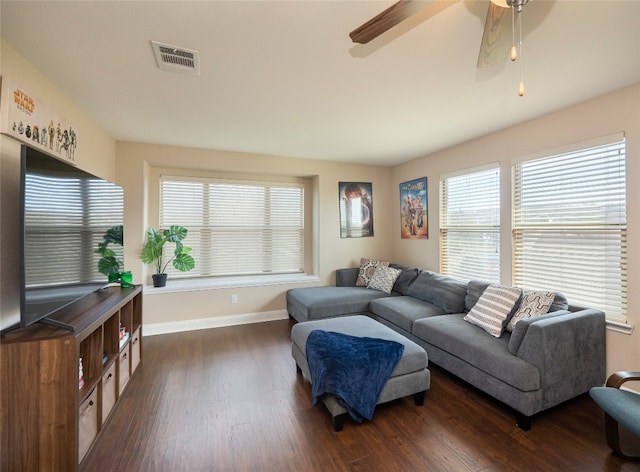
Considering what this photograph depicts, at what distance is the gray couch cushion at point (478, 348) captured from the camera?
6.14ft

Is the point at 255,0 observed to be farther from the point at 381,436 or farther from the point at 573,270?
the point at 573,270

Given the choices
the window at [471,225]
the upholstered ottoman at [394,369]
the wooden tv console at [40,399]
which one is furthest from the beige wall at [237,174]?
the wooden tv console at [40,399]

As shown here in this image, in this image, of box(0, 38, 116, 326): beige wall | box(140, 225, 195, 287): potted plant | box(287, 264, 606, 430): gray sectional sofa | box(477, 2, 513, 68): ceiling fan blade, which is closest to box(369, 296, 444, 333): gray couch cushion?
box(287, 264, 606, 430): gray sectional sofa

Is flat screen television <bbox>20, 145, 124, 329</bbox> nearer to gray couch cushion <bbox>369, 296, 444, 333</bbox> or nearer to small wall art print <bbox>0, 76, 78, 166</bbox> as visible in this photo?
small wall art print <bbox>0, 76, 78, 166</bbox>

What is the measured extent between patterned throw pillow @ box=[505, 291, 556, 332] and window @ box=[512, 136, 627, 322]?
0.42m

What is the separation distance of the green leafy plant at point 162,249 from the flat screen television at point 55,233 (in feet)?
4.44

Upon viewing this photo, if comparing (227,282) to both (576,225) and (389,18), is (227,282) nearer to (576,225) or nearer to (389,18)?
(389,18)

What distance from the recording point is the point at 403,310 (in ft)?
10.4

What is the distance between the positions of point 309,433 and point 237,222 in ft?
10.3

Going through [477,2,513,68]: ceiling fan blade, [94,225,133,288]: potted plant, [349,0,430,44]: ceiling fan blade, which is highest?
[477,2,513,68]: ceiling fan blade

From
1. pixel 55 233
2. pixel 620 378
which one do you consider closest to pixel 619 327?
pixel 620 378

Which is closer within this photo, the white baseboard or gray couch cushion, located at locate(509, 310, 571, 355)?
gray couch cushion, located at locate(509, 310, 571, 355)

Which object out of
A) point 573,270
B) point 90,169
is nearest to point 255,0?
point 90,169

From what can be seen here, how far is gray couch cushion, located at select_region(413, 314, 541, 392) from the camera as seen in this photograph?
1.87 metres
